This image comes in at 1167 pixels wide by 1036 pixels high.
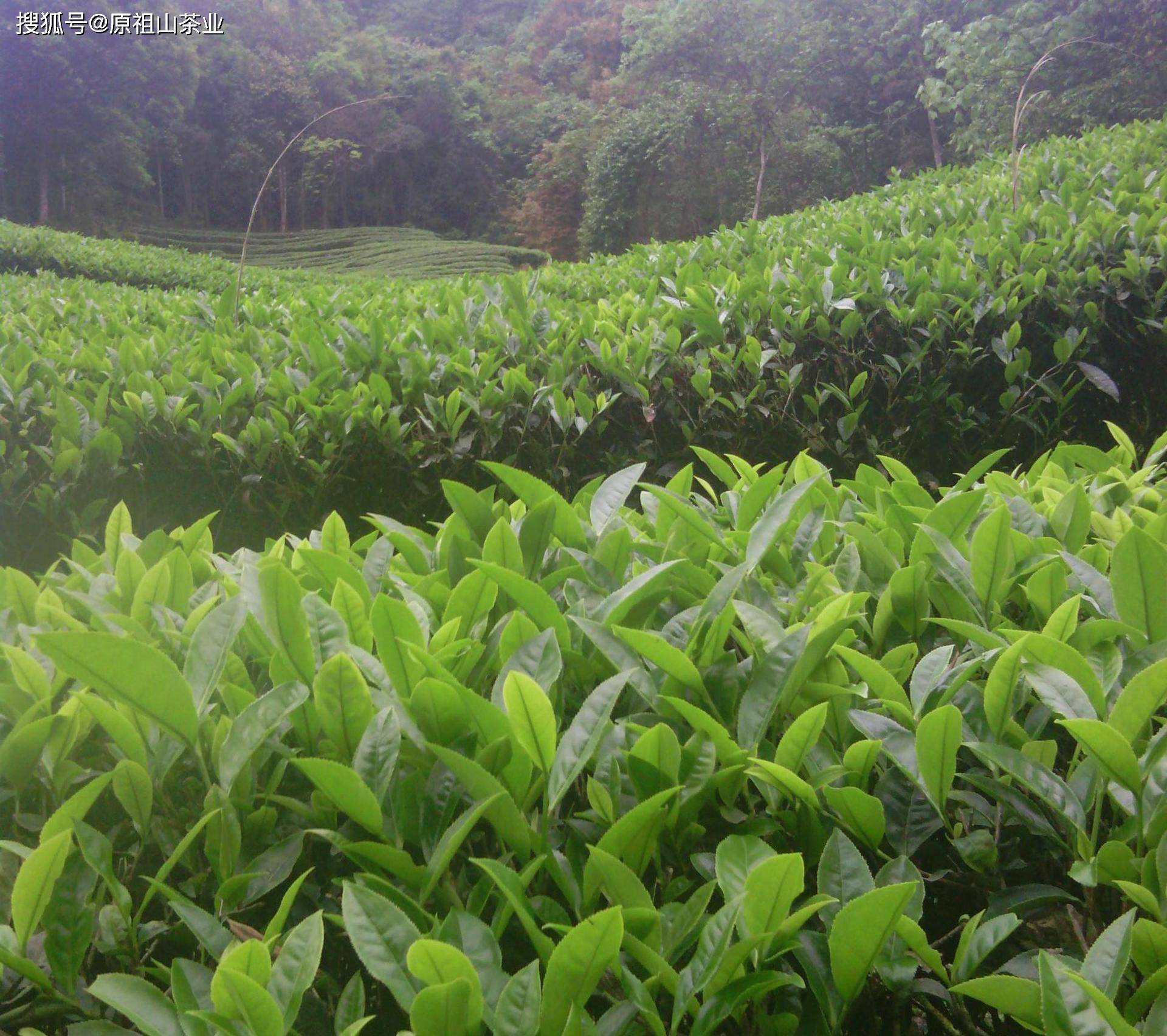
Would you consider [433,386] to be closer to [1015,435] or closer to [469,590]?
[469,590]

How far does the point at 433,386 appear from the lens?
306 centimetres

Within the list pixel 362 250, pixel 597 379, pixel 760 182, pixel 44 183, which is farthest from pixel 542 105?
pixel 597 379

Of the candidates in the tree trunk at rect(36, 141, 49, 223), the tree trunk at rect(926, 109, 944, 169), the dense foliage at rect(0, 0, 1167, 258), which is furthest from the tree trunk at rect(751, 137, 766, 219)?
the tree trunk at rect(36, 141, 49, 223)

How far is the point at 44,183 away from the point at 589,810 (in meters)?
35.1

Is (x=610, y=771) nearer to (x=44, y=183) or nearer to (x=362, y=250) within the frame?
(x=362, y=250)

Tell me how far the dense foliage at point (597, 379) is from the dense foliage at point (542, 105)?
10.1m

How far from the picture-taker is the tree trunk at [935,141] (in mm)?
22358

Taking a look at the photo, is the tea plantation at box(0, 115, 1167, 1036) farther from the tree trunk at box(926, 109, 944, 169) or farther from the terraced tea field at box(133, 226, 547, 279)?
the tree trunk at box(926, 109, 944, 169)

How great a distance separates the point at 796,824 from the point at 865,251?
147 inches

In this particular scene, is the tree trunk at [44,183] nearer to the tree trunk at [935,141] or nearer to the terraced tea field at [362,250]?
the terraced tea field at [362,250]

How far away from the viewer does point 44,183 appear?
2820cm

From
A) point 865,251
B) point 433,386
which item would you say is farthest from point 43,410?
point 865,251

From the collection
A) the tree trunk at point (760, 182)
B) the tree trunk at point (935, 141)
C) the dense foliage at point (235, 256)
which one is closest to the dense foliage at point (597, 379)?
the dense foliage at point (235, 256)

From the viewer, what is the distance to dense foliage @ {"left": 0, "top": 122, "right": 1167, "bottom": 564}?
9.25 ft
